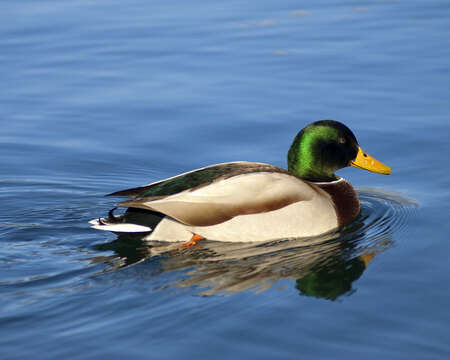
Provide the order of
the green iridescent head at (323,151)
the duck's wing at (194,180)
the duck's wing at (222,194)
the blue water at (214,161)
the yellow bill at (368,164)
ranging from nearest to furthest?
the blue water at (214,161) → the duck's wing at (222,194) → the duck's wing at (194,180) → the green iridescent head at (323,151) → the yellow bill at (368,164)

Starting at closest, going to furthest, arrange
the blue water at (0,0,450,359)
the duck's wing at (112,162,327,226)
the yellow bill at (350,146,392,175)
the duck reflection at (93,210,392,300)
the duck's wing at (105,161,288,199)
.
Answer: the blue water at (0,0,450,359) → the duck reflection at (93,210,392,300) → the duck's wing at (112,162,327,226) → the duck's wing at (105,161,288,199) → the yellow bill at (350,146,392,175)

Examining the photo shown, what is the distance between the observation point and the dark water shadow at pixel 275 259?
6.02 metres

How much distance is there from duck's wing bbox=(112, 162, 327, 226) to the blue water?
1.00ft

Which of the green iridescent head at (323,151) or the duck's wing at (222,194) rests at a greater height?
the green iridescent head at (323,151)

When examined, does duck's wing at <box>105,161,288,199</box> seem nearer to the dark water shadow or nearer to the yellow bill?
the dark water shadow

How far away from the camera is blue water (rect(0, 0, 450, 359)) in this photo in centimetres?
528

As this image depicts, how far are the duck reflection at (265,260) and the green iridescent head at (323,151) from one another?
2.04 ft

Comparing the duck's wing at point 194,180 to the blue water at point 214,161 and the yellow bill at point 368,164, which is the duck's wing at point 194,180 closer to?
the blue water at point 214,161

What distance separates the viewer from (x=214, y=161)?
8727mm

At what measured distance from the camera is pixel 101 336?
5133mm

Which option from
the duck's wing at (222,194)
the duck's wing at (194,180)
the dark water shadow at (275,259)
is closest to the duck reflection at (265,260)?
the dark water shadow at (275,259)

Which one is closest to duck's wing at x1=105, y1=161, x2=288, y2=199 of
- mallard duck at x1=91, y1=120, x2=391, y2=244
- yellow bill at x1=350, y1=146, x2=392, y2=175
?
mallard duck at x1=91, y1=120, x2=391, y2=244

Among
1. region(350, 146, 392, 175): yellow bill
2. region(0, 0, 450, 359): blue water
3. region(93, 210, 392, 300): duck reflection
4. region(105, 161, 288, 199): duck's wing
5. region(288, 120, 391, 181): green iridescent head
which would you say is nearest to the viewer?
region(0, 0, 450, 359): blue water

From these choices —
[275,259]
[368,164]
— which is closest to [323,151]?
[368,164]
